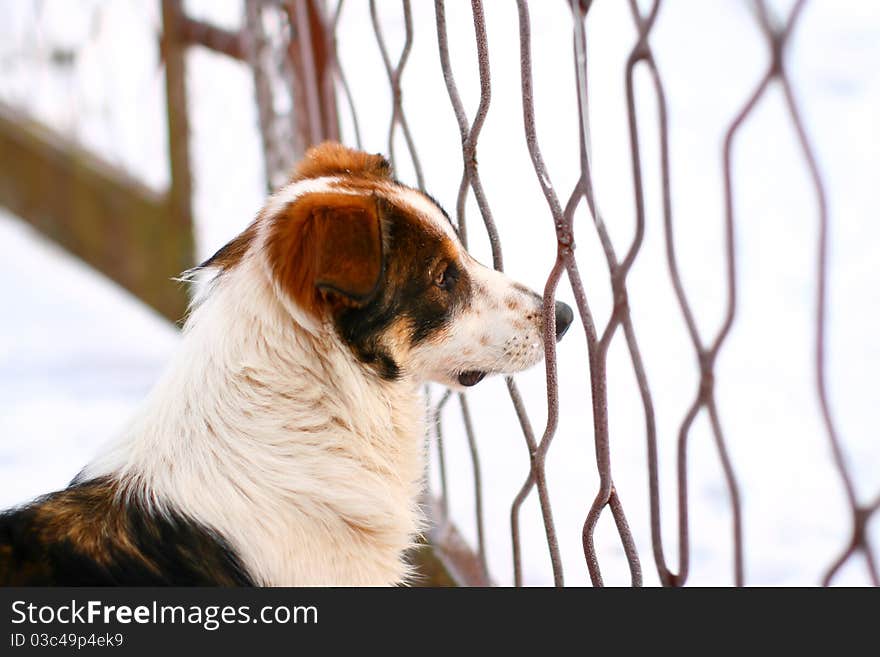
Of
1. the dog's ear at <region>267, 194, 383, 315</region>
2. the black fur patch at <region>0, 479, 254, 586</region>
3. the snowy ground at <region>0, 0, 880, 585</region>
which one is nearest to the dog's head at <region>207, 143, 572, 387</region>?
the dog's ear at <region>267, 194, 383, 315</region>

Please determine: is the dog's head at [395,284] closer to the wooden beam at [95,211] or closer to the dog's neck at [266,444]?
the dog's neck at [266,444]

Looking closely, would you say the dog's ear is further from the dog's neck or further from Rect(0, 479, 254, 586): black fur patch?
Rect(0, 479, 254, 586): black fur patch

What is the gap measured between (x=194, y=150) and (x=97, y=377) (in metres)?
1.19

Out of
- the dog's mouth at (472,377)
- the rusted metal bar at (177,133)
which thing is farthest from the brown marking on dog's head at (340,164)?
the rusted metal bar at (177,133)

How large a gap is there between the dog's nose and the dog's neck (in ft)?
1.27

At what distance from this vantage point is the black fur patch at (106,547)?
5.61ft

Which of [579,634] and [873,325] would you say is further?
[873,325]

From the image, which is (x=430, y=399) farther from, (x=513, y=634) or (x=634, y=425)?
(x=634, y=425)

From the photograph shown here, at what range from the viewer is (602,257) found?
13.2ft

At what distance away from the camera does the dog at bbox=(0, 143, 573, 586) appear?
1.77m

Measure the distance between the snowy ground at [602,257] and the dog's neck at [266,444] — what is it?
99cm

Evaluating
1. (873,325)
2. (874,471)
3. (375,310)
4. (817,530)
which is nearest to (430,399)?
(375,310)

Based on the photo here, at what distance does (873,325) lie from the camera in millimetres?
3795

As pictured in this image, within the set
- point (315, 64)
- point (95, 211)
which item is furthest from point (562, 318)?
point (95, 211)
